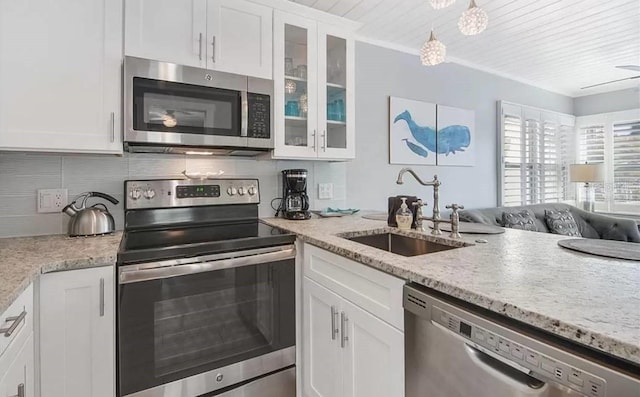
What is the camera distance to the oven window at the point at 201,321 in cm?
133

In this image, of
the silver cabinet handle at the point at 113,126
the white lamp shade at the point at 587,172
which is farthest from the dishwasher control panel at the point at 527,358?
the white lamp shade at the point at 587,172

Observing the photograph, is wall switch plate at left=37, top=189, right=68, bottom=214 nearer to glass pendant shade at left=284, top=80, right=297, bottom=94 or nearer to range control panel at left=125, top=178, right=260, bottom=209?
range control panel at left=125, top=178, right=260, bottom=209

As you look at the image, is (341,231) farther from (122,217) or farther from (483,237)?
(122,217)

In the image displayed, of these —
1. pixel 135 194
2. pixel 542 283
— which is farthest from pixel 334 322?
pixel 135 194

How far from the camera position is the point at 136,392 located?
1335mm

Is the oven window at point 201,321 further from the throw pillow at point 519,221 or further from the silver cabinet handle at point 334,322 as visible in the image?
the throw pillow at point 519,221

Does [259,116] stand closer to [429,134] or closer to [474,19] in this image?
[474,19]

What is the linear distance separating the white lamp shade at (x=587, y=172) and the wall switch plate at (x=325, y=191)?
372 centimetres

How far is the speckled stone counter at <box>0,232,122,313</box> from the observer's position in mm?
955

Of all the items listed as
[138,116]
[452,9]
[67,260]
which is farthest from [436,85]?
[67,260]

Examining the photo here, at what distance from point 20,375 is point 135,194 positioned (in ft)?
3.32

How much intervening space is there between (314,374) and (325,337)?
0.24 meters

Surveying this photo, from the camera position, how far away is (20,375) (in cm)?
97

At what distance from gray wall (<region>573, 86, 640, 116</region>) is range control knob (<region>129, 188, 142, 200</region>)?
5629 millimetres
